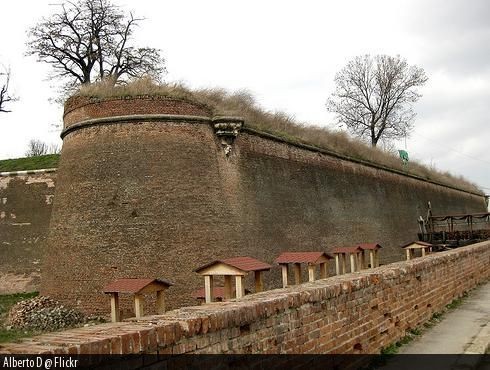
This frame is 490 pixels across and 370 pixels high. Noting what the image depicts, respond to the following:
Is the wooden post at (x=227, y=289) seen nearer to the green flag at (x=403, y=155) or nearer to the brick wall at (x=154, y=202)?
the brick wall at (x=154, y=202)

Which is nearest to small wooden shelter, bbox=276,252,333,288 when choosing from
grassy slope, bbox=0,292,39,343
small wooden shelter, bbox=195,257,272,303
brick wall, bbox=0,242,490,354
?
small wooden shelter, bbox=195,257,272,303

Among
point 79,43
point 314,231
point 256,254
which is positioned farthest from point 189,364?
point 79,43

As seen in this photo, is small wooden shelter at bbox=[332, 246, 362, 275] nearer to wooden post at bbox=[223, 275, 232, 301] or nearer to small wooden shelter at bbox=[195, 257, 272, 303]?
small wooden shelter at bbox=[195, 257, 272, 303]

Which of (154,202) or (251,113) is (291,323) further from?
(251,113)

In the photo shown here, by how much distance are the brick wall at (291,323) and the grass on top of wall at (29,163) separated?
20.8 m

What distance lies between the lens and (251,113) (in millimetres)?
17625

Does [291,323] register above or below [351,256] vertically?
above

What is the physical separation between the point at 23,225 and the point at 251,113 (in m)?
12.1

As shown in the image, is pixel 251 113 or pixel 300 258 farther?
pixel 251 113

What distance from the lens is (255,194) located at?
1573 centimetres

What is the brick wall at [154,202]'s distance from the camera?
43.3ft

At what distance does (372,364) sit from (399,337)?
4.31 ft

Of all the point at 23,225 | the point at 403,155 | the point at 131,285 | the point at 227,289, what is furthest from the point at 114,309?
the point at 403,155

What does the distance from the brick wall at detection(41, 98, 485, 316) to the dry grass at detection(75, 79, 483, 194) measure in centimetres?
37
